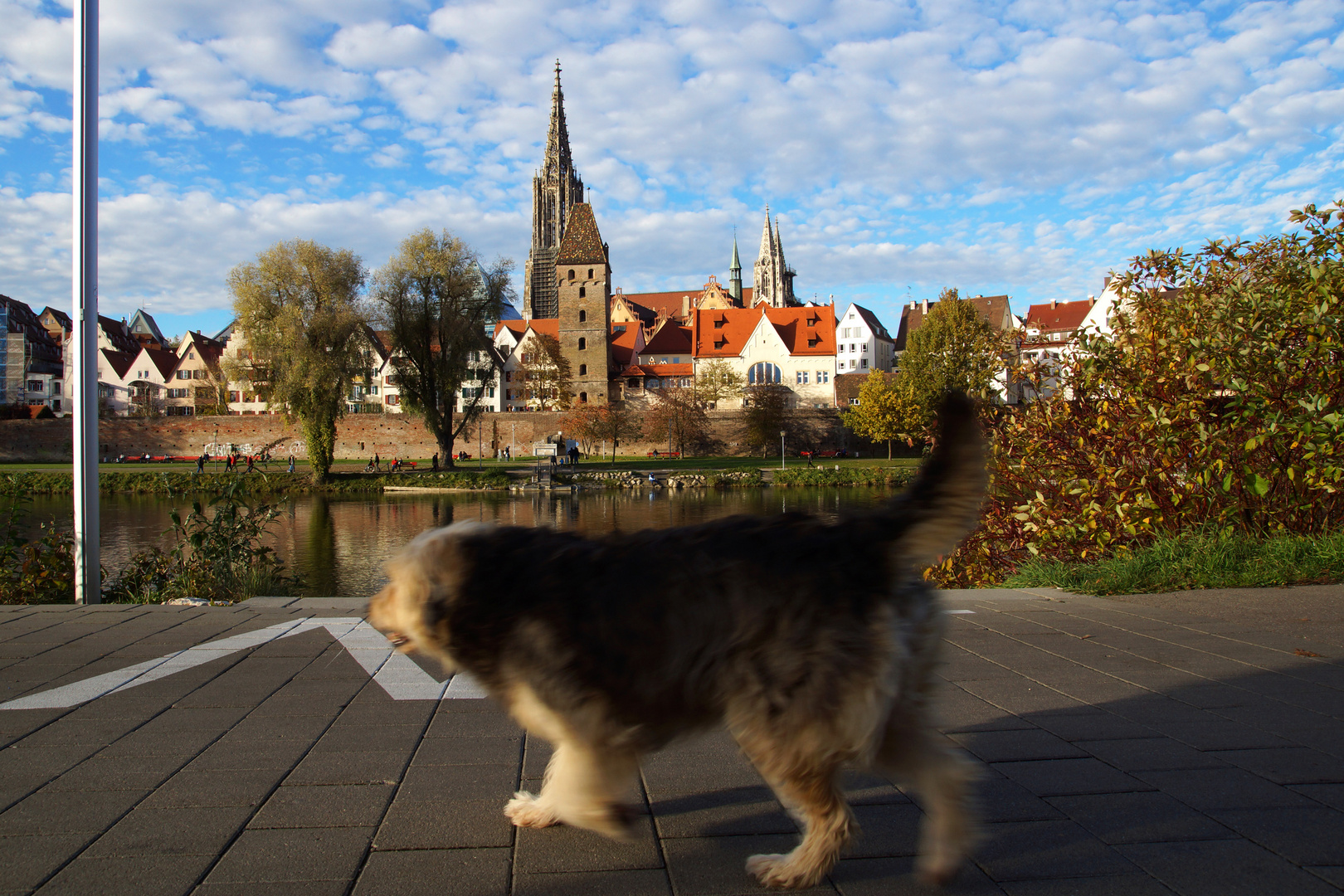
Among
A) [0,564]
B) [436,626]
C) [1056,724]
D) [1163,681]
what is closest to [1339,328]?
[1163,681]

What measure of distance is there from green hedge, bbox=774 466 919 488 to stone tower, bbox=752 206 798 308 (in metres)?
Answer: 77.8

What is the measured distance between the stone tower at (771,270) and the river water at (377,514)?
279 feet

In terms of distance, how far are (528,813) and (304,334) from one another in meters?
39.7

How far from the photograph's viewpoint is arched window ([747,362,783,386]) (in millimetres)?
76438

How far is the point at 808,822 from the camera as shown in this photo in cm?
232

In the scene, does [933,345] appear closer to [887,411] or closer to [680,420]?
[887,411]

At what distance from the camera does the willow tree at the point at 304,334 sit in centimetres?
3769

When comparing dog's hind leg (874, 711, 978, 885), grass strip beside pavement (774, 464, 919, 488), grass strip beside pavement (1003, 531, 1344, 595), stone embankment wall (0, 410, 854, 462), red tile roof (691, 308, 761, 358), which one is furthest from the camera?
red tile roof (691, 308, 761, 358)

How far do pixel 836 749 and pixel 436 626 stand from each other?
1.10m

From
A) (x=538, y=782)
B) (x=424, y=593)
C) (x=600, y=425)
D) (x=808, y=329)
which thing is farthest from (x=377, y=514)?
(x=808, y=329)

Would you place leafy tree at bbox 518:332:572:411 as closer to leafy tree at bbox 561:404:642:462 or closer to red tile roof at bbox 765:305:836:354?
leafy tree at bbox 561:404:642:462

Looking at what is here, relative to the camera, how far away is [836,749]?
84.0 inches

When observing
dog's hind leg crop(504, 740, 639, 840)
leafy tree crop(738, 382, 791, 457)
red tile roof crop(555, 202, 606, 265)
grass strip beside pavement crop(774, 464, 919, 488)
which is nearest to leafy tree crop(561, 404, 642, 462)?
leafy tree crop(738, 382, 791, 457)

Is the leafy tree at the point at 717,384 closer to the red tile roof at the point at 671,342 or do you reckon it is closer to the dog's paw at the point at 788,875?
the red tile roof at the point at 671,342
